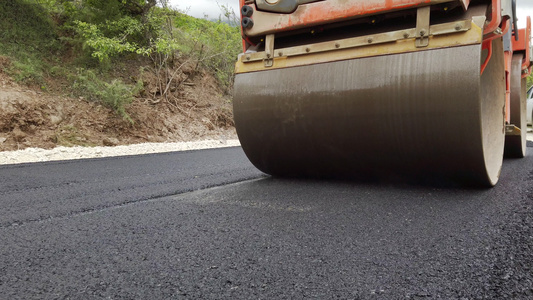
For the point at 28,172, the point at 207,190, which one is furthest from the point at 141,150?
the point at 207,190

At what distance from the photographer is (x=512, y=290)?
3.60 feet

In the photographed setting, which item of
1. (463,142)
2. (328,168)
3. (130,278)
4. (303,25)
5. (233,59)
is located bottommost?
(130,278)

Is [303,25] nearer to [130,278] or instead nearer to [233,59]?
[130,278]

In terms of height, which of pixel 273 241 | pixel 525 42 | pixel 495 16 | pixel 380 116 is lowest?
pixel 273 241

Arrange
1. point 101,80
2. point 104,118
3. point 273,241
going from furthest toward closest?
point 101,80, point 104,118, point 273,241

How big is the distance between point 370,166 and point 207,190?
3.69 feet

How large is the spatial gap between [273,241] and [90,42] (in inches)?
323

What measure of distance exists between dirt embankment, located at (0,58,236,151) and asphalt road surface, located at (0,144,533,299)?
447 centimetres

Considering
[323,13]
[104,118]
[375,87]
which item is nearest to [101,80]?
[104,118]

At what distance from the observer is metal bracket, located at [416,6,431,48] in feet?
7.35

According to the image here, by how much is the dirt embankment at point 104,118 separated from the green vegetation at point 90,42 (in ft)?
1.02

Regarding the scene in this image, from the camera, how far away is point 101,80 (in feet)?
29.3

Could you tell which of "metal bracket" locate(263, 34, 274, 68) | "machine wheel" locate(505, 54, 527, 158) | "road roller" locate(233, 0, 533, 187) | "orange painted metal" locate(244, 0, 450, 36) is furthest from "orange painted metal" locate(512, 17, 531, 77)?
"metal bracket" locate(263, 34, 274, 68)

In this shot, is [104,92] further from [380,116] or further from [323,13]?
[380,116]
